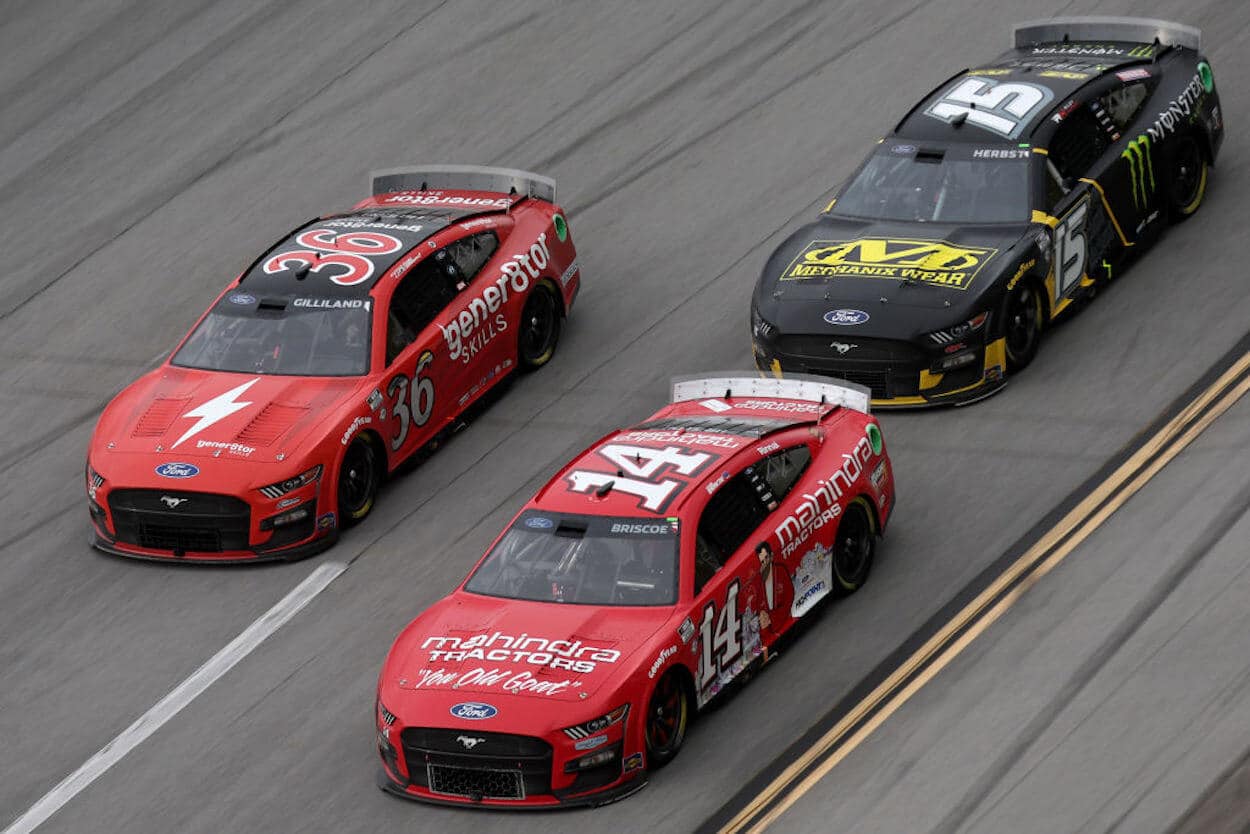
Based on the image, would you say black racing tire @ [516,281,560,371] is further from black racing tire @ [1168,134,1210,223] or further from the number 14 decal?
the number 14 decal

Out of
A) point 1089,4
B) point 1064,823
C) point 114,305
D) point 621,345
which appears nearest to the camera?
point 1064,823

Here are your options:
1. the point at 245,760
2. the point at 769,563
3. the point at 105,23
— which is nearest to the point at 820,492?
the point at 769,563

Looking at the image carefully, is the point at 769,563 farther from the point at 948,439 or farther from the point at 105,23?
the point at 105,23

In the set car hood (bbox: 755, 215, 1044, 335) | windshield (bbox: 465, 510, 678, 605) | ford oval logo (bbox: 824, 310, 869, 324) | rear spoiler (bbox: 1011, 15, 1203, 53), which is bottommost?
windshield (bbox: 465, 510, 678, 605)

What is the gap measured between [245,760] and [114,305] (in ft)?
26.0

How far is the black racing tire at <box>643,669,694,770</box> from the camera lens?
12447 mm

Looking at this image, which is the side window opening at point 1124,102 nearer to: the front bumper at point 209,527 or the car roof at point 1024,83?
the car roof at point 1024,83

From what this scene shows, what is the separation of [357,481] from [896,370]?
12.8ft

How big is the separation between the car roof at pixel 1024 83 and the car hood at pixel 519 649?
6.38m

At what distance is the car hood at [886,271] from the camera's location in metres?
16.2

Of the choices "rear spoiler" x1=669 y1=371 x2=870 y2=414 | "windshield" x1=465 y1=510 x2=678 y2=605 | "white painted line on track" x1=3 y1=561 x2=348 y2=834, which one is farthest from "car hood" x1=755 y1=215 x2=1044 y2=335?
"white painted line on track" x1=3 y1=561 x2=348 y2=834

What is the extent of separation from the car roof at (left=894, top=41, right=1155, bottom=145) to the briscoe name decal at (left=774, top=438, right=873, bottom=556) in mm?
4142

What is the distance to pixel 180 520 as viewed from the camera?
617 inches

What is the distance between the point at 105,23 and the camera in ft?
85.2
